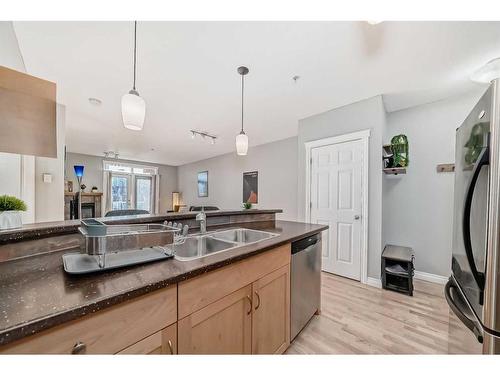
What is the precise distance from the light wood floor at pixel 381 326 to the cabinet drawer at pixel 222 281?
2.65 feet

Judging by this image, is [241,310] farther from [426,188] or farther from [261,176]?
[261,176]

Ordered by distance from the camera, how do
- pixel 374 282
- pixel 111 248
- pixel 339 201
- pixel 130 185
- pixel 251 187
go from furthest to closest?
1. pixel 130 185
2. pixel 251 187
3. pixel 339 201
4. pixel 374 282
5. pixel 111 248

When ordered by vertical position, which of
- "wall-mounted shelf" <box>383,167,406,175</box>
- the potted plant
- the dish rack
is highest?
"wall-mounted shelf" <box>383,167,406,175</box>

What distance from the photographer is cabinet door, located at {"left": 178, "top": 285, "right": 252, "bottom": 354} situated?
834 millimetres

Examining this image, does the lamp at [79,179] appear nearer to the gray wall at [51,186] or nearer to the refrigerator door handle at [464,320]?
the gray wall at [51,186]

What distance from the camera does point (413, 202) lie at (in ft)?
9.23

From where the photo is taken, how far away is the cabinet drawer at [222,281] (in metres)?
0.82

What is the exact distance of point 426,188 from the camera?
273 centimetres

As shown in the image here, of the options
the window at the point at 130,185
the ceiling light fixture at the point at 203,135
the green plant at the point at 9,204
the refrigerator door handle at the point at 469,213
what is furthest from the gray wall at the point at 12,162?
the window at the point at 130,185

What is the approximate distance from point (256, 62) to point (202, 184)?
5.19 metres

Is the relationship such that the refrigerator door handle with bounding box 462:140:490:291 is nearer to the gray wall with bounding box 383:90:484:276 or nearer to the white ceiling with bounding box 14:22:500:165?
the white ceiling with bounding box 14:22:500:165

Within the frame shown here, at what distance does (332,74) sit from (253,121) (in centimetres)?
163

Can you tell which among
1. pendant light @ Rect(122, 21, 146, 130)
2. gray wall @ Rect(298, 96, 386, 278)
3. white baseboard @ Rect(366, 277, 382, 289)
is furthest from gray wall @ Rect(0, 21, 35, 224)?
white baseboard @ Rect(366, 277, 382, 289)

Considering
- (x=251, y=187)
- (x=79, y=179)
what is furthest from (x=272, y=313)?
(x=79, y=179)
